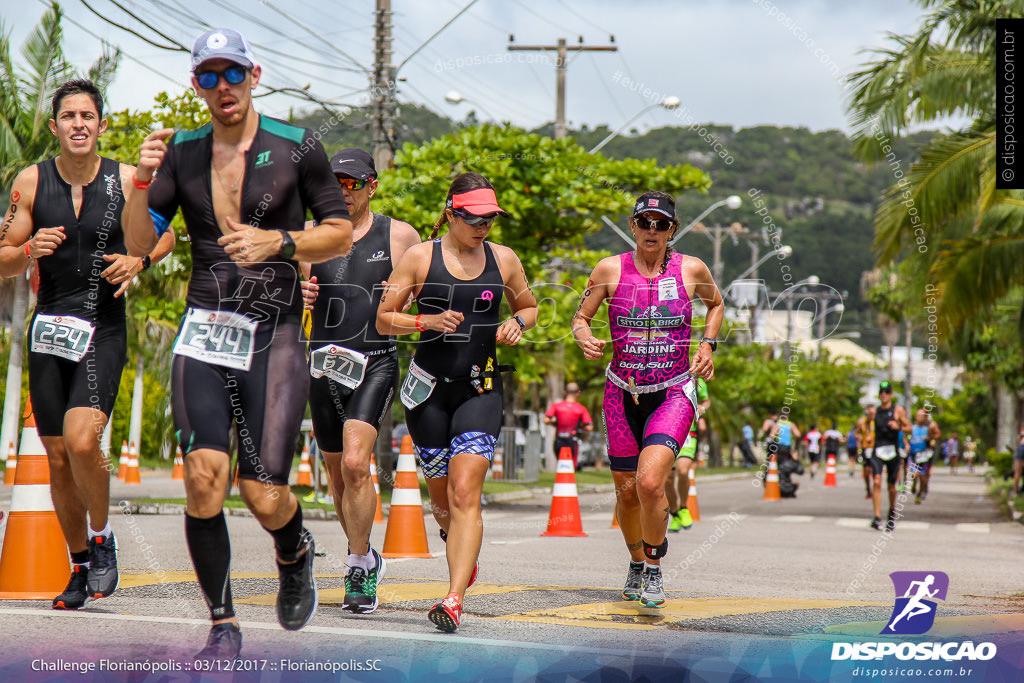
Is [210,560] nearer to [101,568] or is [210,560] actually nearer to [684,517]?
[101,568]

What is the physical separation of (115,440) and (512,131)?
27.4 metres

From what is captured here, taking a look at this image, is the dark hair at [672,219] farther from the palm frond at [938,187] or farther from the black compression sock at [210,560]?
the palm frond at [938,187]

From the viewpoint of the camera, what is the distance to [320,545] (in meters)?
11.3

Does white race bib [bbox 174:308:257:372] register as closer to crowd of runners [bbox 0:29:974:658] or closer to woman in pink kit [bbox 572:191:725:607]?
crowd of runners [bbox 0:29:974:658]

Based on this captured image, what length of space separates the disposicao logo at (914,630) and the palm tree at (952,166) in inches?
468

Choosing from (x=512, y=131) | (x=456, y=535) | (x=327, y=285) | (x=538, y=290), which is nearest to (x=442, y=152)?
(x=512, y=131)

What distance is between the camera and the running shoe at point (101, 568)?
567 cm

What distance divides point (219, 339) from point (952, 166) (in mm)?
15738

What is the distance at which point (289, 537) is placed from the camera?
4391 millimetres

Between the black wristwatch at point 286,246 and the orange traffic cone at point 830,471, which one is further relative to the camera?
the orange traffic cone at point 830,471

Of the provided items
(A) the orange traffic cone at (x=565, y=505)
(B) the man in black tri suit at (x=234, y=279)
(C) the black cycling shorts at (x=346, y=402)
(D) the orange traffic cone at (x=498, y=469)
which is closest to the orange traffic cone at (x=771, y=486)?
(D) the orange traffic cone at (x=498, y=469)

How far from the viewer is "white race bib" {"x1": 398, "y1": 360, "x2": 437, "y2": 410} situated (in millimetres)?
6035

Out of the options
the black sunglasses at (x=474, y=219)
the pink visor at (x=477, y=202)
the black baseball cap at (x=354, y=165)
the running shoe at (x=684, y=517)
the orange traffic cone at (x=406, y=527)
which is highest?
the black baseball cap at (x=354, y=165)

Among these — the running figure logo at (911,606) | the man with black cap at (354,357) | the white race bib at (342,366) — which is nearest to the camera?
the running figure logo at (911,606)
